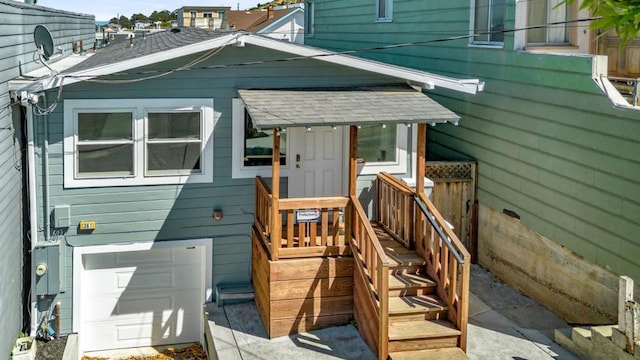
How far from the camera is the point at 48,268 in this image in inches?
357

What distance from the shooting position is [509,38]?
1034cm

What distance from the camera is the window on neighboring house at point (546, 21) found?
10242mm

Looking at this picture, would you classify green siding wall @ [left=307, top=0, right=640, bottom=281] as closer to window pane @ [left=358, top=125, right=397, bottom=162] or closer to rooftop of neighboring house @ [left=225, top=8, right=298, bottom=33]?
window pane @ [left=358, top=125, right=397, bottom=162]

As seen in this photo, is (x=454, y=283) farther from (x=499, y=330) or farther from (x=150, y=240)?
(x=150, y=240)

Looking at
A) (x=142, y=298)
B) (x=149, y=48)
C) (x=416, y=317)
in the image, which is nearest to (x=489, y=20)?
(x=416, y=317)

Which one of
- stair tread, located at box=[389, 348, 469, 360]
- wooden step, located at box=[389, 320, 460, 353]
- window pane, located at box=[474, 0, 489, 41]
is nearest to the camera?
stair tread, located at box=[389, 348, 469, 360]

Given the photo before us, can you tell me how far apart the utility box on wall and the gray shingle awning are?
3437 mm

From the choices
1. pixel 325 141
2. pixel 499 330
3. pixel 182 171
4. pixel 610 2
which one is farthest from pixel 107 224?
pixel 610 2

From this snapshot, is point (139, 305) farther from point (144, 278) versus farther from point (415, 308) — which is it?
point (415, 308)

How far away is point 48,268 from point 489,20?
26.9 feet

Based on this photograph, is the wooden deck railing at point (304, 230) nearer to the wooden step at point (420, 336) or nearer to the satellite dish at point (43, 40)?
the wooden step at point (420, 336)

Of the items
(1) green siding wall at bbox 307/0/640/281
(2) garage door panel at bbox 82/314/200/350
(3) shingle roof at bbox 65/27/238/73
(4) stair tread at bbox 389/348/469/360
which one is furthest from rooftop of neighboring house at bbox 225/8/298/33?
(4) stair tread at bbox 389/348/469/360

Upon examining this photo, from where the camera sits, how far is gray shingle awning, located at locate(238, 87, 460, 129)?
8.38m

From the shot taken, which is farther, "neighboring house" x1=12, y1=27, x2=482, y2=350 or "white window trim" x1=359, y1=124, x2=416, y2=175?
"white window trim" x1=359, y1=124, x2=416, y2=175
